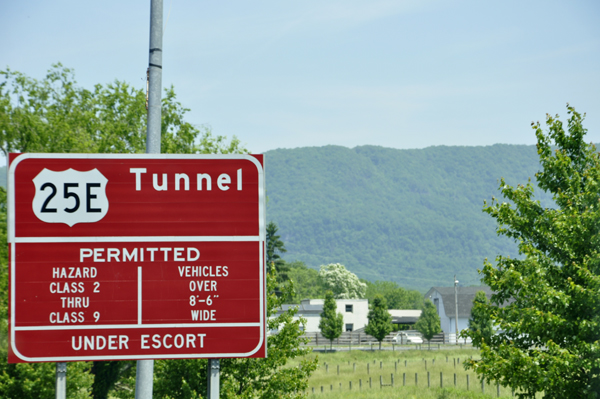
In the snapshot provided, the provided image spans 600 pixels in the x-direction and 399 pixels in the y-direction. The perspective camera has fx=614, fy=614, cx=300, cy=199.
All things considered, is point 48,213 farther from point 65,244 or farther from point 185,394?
point 185,394

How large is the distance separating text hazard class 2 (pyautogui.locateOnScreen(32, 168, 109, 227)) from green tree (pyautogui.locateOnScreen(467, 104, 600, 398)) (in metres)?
9.28

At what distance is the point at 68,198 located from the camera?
23.0ft

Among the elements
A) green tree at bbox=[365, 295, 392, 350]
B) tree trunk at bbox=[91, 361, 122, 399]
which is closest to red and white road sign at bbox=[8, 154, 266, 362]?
tree trunk at bbox=[91, 361, 122, 399]

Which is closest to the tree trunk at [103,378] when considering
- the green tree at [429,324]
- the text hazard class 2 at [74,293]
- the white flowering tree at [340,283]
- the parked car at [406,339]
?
the text hazard class 2 at [74,293]

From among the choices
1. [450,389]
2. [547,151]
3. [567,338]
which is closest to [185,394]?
[567,338]

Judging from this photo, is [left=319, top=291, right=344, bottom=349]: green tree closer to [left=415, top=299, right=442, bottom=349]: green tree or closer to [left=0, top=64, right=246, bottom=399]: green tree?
[left=415, top=299, right=442, bottom=349]: green tree

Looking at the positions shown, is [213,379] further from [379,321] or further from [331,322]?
[379,321]

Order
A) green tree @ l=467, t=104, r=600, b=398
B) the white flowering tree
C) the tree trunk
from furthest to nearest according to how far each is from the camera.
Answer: the white flowering tree
the tree trunk
green tree @ l=467, t=104, r=600, b=398

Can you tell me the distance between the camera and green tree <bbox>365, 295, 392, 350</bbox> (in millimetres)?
74688

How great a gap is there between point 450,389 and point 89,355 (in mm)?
31146

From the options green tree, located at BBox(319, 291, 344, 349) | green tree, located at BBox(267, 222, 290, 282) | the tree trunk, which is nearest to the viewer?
the tree trunk

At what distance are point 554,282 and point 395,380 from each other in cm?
3039

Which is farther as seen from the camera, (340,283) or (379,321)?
(340,283)

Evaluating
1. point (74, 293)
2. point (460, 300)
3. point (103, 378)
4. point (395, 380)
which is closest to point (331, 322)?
point (395, 380)
